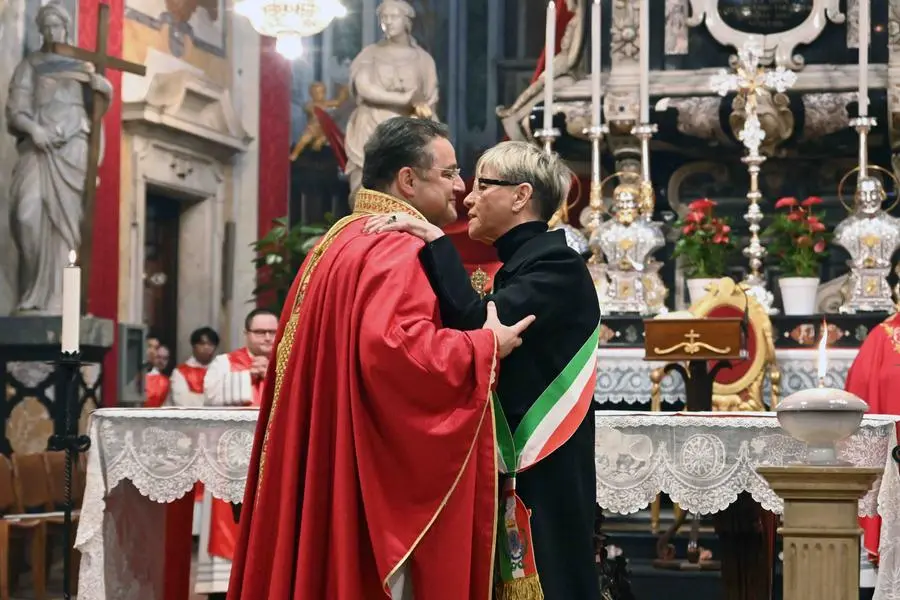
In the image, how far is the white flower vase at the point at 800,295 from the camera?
765 cm

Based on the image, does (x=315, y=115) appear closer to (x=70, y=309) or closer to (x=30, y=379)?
(x=30, y=379)

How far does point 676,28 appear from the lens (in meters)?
9.32

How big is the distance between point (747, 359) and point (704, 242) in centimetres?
76

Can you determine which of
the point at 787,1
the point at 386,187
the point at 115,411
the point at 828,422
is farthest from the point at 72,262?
the point at 787,1

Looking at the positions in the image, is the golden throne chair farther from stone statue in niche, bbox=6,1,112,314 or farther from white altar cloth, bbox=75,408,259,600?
stone statue in niche, bbox=6,1,112,314

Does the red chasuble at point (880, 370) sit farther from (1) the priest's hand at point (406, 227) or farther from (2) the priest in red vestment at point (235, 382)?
(1) the priest's hand at point (406, 227)

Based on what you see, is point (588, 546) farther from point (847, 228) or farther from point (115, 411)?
point (847, 228)

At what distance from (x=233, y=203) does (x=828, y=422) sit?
874 centimetres

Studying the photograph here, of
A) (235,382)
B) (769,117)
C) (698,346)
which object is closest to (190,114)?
(769,117)

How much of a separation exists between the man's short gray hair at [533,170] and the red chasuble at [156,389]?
6.94 m

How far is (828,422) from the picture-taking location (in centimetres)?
354

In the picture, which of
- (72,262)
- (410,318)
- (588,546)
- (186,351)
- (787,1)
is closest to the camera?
(410,318)

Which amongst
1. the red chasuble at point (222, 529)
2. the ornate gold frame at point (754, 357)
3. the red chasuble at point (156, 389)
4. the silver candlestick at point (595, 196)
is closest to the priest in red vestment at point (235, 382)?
the red chasuble at point (222, 529)

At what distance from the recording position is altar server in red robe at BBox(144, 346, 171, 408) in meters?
10.3
